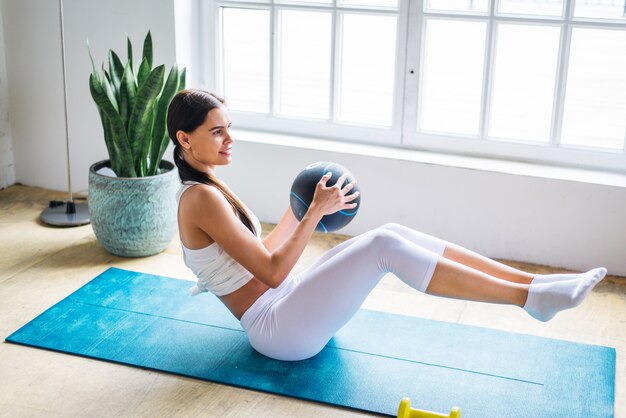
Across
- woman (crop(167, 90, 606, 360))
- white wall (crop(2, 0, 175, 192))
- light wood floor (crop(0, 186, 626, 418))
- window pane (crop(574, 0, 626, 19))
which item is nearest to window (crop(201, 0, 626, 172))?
window pane (crop(574, 0, 626, 19))

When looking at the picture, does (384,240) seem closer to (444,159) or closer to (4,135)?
(444,159)

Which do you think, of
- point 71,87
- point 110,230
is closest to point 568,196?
point 110,230

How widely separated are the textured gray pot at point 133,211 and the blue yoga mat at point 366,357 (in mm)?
471

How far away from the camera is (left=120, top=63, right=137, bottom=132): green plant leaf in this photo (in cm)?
372

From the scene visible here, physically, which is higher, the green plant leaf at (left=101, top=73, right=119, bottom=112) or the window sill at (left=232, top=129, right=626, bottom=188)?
the green plant leaf at (left=101, top=73, right=119, bottom=112)

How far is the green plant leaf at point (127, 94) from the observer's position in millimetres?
3723

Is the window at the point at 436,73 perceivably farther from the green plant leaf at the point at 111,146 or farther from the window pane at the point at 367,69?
the green plant leaf at the point at 111,146

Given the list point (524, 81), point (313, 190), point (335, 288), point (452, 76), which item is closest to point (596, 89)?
point (524, 81)

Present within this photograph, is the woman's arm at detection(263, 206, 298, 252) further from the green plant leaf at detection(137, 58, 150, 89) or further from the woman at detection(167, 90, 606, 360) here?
the green plant leaf at detection(137, 58, 150, 89)

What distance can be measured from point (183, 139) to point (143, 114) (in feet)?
3.52

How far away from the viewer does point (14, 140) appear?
4852mm

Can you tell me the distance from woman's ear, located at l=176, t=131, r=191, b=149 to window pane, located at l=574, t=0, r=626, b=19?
203 centimetres

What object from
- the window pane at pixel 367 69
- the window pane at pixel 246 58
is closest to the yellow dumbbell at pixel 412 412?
the window pane at pixel 367 69

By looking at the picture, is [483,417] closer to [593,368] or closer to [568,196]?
[593,368]
